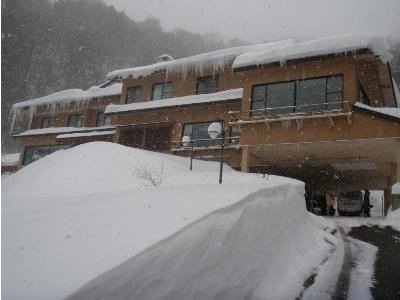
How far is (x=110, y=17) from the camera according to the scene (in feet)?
209

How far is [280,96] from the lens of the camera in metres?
16.7

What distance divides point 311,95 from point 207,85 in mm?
8060

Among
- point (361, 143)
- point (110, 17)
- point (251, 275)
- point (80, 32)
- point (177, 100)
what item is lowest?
point (251, 275)

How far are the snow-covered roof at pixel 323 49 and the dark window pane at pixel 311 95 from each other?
1.24 metres

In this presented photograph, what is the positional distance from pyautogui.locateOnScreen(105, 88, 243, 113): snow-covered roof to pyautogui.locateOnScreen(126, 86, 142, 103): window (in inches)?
62.3

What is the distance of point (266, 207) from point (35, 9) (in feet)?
206

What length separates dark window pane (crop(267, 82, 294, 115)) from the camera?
16344mm

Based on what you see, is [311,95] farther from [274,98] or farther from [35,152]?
[35,152]

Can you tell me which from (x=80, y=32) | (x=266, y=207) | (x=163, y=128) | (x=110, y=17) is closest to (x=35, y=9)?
(x=80, y=32)

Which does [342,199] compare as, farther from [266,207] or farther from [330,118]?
[266,207]

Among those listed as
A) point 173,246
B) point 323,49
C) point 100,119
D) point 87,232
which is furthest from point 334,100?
point 100,119

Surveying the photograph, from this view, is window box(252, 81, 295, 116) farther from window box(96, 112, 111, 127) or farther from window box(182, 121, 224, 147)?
window box(96, 112, 111, 127)

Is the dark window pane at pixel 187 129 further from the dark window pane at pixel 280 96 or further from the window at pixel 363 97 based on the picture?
the window at pixel 363 97

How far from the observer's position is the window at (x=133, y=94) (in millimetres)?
25109
